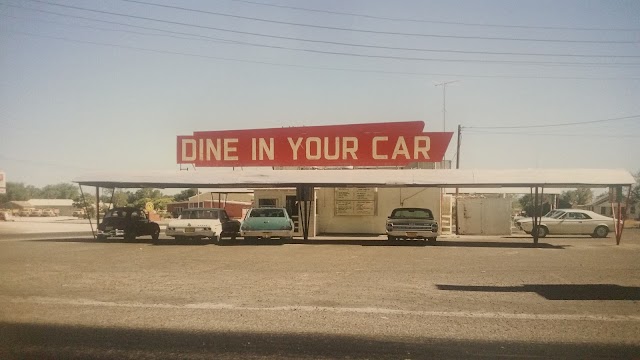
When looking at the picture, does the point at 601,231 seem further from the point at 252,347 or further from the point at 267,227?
the point at 252,347

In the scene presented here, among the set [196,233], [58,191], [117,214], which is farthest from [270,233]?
[58,191]

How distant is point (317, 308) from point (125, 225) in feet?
54.3

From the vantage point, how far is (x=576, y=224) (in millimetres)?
26078

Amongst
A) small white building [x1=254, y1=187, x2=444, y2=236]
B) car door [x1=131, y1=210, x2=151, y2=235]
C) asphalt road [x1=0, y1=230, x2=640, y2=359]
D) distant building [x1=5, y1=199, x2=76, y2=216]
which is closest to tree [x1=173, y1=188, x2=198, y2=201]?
distant building [x1=5, y1=199, x2=76, y2=216]

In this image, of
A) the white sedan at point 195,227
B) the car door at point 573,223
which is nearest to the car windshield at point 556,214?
the car door at point 573,223

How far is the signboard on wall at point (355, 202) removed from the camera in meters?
27.7

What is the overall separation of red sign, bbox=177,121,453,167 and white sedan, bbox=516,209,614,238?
720 cm

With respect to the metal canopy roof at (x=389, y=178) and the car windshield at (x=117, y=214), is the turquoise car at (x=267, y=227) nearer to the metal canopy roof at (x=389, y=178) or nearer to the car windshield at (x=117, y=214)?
the metal canopy roof at (x=389, y=178)

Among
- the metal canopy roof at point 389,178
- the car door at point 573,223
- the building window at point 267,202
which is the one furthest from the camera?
the building window at point 267,202

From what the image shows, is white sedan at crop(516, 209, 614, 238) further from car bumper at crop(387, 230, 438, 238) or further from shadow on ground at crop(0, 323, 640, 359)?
shadow on ground at crop(0, 323, 640, 359)

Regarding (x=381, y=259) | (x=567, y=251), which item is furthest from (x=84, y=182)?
(x=567, y=251)

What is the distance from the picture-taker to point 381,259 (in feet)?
46.9

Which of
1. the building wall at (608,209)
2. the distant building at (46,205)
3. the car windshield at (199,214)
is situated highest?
the car windshield at (199,214)

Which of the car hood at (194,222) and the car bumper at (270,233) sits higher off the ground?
the car hood at (194,222)
